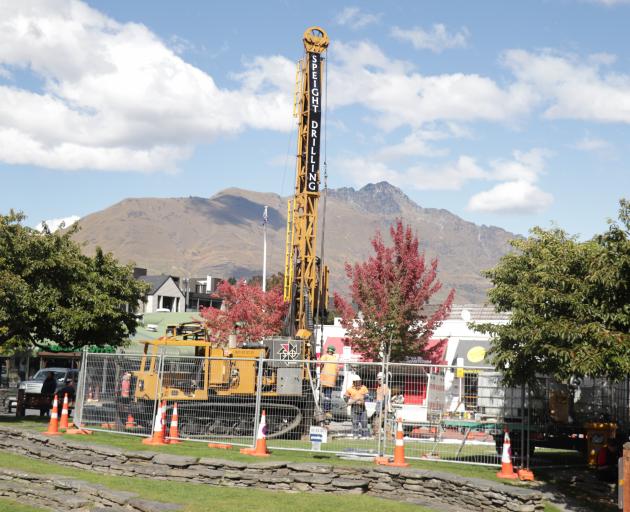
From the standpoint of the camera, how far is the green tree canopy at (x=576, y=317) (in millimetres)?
11164

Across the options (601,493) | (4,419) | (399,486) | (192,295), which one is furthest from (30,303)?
(192,295)

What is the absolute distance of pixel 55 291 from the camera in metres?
22.1

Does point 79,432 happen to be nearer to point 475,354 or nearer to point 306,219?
point 306,219

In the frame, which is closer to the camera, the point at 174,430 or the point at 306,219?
the point at 174,430

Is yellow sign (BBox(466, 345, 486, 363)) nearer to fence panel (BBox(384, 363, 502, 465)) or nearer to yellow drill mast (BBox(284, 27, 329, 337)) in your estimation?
yellow drill mast (BBox(284, 27, 329, 337))

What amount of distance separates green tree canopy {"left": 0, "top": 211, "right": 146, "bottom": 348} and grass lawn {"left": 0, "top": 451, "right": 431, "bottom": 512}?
875cm

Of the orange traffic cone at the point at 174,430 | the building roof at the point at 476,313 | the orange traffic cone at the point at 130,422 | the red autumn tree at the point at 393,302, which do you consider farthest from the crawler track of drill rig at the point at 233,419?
the building roof at the point at 476,313

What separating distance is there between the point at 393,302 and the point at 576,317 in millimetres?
21084

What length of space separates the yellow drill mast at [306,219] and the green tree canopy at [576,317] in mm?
12764

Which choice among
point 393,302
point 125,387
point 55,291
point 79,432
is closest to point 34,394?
point 55,291

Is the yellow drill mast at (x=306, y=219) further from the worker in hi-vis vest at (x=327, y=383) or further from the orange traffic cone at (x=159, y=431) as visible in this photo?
the orange traffic cone at (x=159, y=431)

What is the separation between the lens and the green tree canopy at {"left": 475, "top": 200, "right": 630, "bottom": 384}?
36.6ft

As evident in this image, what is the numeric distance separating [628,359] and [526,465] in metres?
4.79

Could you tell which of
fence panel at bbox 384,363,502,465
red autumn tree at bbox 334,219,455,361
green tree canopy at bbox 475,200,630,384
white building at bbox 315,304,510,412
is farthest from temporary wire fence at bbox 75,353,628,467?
red autumn tree at bbox 334,219,455,361
